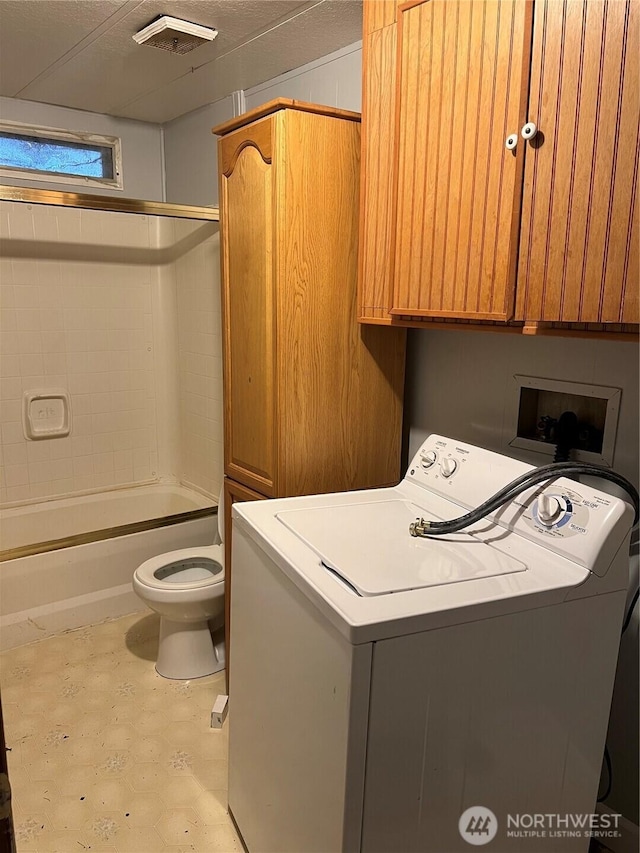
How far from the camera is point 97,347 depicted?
339 centimetres

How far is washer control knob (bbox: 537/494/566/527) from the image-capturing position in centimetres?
138

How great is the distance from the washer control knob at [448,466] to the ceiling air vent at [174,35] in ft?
5.33

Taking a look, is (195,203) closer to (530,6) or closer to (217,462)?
(217,462)

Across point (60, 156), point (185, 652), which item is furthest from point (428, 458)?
point (60, 156)

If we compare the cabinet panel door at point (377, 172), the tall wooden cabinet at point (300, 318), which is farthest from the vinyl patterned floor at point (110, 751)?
the cabinet panel door at point (377, 172)

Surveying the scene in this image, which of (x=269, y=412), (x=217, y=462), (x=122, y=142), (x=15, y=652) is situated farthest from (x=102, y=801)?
(x=122, y=142)

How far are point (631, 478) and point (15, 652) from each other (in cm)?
238

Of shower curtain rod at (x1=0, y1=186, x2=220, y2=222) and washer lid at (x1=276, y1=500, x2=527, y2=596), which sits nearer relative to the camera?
washer lid at (x1=276, y1=500, x2=527, y2=596)

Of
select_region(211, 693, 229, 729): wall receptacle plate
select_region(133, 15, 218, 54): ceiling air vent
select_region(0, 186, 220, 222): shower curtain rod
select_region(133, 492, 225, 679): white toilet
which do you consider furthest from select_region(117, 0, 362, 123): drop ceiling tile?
select_region(211, 693, 229, 729): wall receptacle plate

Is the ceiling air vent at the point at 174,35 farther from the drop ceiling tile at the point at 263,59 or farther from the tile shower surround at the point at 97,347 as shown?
the tile shower surround at the point at 97,347

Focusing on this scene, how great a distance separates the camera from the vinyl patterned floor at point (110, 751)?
5.82ft

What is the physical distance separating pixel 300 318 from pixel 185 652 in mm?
1389

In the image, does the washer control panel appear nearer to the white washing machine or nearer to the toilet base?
the white washing machine

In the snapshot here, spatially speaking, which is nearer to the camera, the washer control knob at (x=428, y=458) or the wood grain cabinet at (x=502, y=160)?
the wood grain cabinet at (x=502, y=160)
